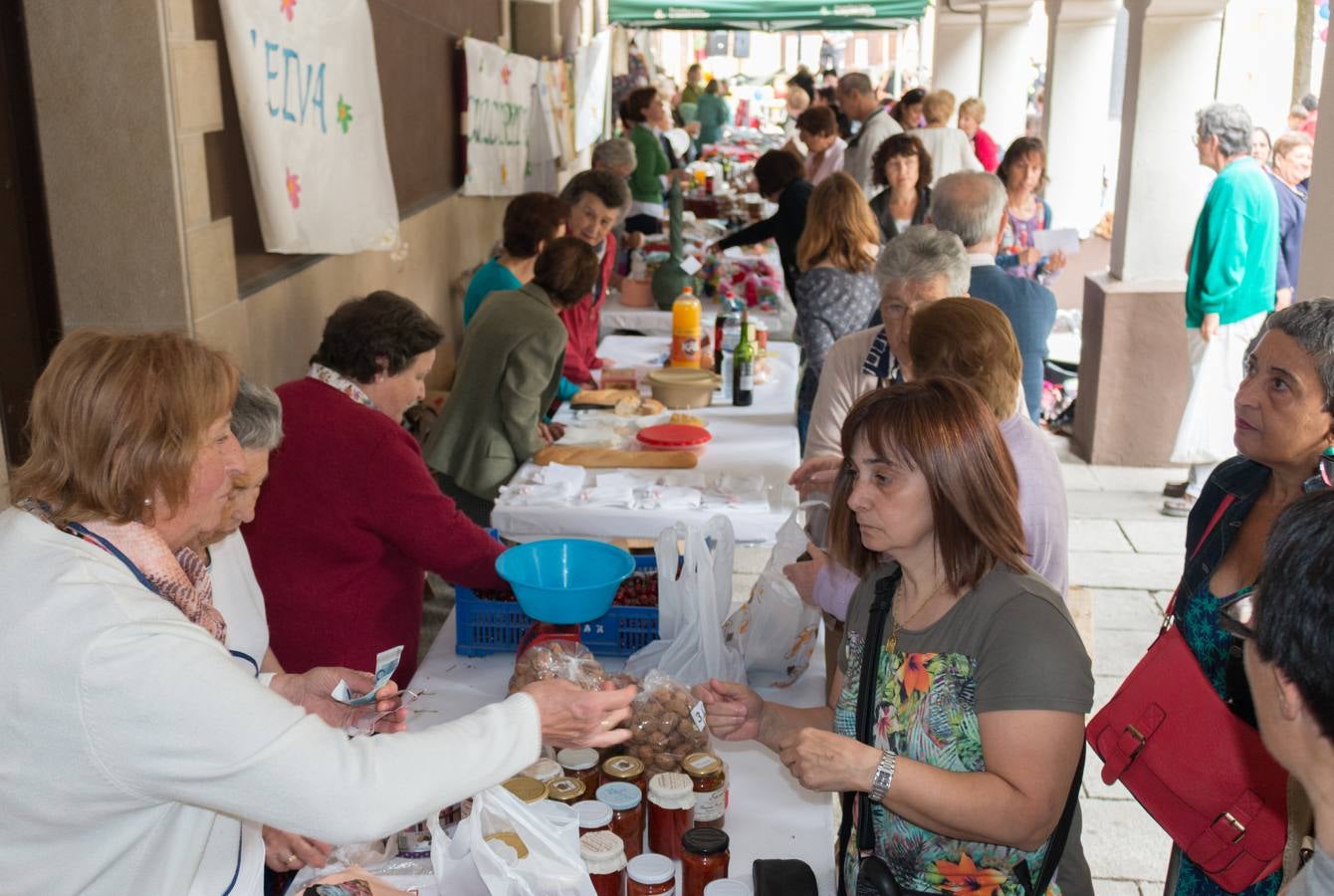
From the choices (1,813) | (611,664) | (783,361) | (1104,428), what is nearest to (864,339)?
(611,664)

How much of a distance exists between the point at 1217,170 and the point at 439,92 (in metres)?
4.05

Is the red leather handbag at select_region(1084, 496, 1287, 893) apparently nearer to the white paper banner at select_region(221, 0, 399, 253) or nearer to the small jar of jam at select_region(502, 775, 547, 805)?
the small jar of jam at select_region(502, 775, 547, 805)

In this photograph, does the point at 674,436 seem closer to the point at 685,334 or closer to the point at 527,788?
the point at 685,334

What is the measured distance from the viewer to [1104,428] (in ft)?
21.2

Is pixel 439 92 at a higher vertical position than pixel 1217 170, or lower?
higher

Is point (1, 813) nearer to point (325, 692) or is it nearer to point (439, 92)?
point (325, 692)

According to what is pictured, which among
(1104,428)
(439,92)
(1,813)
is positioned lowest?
(1104,428)

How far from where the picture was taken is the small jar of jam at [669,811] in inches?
74.8

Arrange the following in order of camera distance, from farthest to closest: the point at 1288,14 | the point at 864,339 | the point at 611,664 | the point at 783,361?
1. the point at 1288,14
2. the point at 783,361
3. the point at 864,339
4. the point at 611,664

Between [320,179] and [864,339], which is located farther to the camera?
[320,179]

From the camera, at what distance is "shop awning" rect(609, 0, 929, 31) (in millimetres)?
12383

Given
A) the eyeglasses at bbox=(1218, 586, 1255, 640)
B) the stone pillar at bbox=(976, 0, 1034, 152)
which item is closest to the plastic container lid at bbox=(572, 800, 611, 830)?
the eyeglasses at bbox=(1218, 586, 1255, 640)

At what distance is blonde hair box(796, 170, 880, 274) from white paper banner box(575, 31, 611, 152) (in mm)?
6383

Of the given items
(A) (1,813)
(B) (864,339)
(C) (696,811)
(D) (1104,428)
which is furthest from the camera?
(D) (1104,428)
